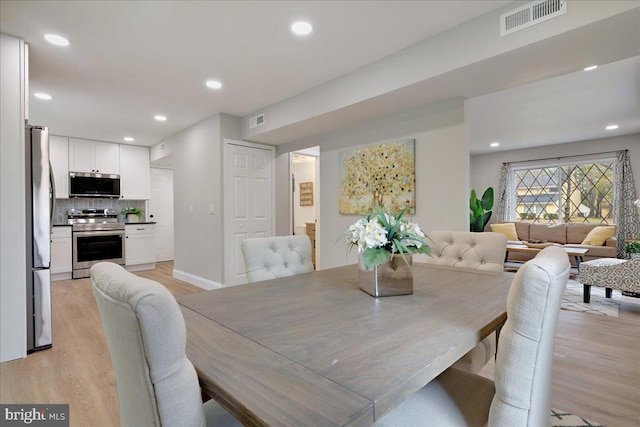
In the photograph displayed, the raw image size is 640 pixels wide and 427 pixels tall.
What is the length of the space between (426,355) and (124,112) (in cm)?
472

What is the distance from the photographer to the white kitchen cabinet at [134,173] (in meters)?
6.05

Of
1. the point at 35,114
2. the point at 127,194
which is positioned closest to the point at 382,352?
the point at 35,114

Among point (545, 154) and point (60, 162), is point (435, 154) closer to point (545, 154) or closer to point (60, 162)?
point (545, 154)

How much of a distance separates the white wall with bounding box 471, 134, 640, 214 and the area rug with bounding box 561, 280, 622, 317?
3149mm

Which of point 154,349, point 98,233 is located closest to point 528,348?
point 154,349

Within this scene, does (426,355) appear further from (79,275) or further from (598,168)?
(598,168)

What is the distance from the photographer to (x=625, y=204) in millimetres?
5832

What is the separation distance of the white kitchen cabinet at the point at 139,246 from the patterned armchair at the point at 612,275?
264 inches

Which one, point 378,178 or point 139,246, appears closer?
point 378,178

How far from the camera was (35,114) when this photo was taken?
421 cm

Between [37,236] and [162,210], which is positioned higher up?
[162,210]

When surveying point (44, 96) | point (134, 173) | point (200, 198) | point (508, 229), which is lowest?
point (508, 229)

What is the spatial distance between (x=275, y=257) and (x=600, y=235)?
6.22 meters

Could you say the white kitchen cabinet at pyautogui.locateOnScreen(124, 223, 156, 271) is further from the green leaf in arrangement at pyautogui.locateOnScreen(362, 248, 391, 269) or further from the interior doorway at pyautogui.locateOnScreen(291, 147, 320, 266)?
the green leaf in arrangement at pyautogui.locateOnScreen(362, 248, 391, 269)
